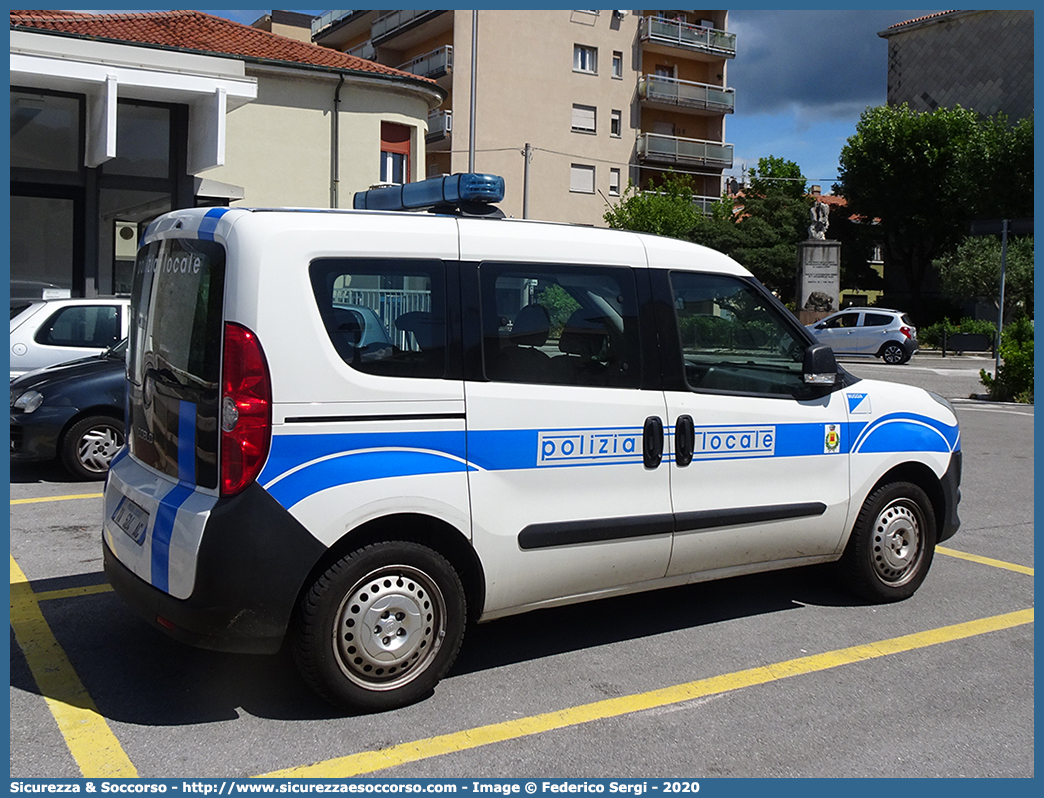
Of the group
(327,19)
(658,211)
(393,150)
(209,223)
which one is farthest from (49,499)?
(327,19)

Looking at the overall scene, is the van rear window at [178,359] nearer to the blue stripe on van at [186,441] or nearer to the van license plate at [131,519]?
the blue stripe on van at [186,441]

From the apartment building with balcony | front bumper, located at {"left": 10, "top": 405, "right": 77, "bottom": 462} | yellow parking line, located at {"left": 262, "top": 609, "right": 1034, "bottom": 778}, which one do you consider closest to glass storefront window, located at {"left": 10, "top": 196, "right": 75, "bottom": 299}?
front bumper, located at {"left": 10, "top": 405, "right": 77, "bottom": 462}

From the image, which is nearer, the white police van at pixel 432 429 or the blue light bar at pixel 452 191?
the white police van at pixel 432 429

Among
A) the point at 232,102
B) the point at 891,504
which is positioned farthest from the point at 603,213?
the point at 891,504

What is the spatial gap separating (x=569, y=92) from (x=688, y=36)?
8.12m

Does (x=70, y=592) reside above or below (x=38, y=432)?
below

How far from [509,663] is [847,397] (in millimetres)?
2215

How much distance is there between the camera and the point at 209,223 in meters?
3.92

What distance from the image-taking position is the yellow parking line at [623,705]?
11.5ft

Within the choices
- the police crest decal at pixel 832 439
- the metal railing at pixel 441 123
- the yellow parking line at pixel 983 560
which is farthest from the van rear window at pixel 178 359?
the metal railing at pixel 441 123

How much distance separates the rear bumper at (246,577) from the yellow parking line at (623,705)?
54 cm

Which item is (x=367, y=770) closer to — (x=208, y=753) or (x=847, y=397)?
(x=208, y=753)

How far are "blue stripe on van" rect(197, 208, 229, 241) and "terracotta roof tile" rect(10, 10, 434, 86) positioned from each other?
16588 millimetres

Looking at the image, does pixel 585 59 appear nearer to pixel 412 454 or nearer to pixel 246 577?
pixel 412 454
